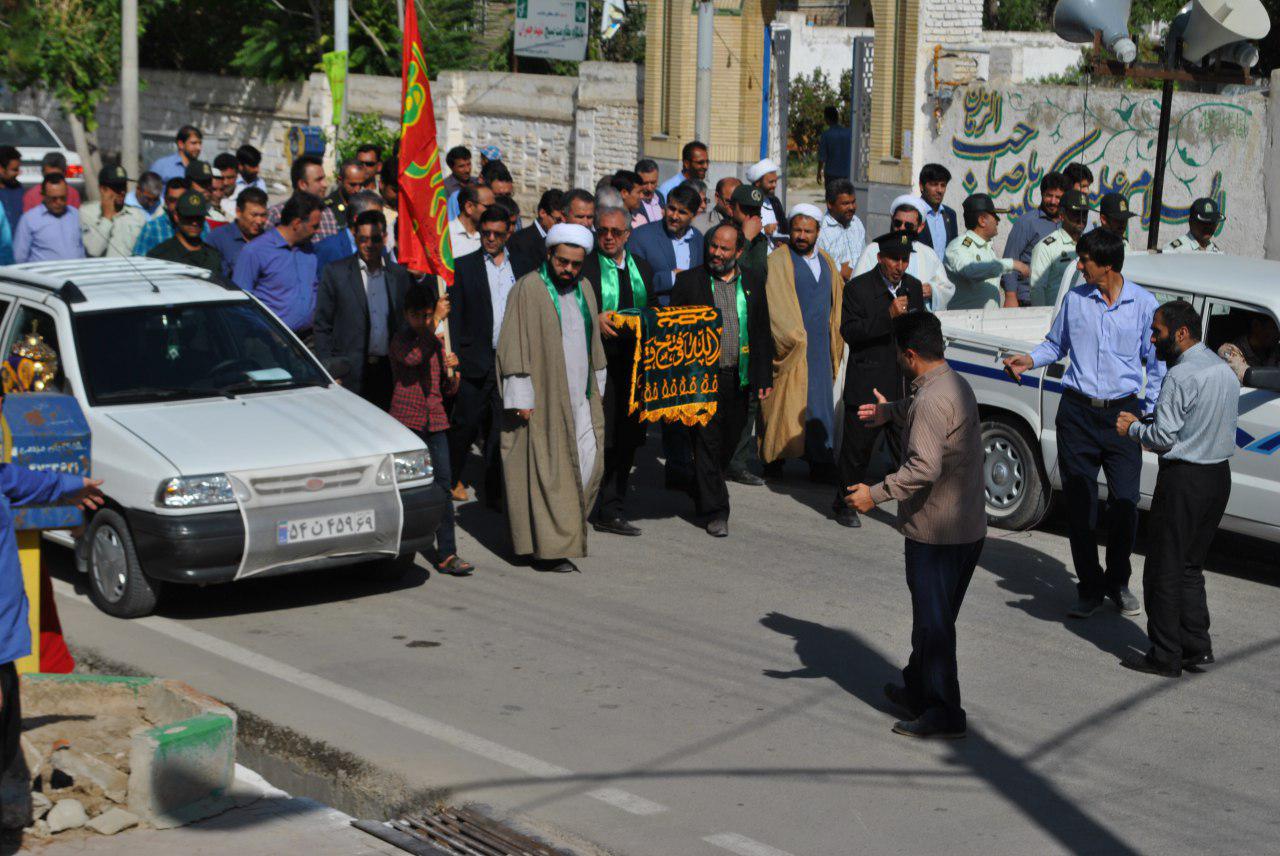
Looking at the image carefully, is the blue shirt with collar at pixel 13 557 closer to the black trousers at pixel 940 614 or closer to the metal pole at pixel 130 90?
the black trousers at pixel 940 614

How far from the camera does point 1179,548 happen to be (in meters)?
7.85

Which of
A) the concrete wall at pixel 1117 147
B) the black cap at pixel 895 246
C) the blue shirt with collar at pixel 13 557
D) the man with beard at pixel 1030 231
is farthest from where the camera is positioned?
the concrete wall at pixel 1117 147

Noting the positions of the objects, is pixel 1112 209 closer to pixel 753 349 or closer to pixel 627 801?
pixel 753 349

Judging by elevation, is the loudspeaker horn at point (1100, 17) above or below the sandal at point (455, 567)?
above

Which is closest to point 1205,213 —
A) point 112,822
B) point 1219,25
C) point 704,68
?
point 1219,25

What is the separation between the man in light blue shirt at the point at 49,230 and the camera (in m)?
13.8

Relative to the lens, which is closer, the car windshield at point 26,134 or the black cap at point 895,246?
the black cap at point 895,246

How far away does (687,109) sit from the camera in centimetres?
2450

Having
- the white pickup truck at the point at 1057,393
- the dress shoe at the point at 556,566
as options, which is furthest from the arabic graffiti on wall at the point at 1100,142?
the dress shoe at the point at 556,566

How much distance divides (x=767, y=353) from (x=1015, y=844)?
17.3 ft

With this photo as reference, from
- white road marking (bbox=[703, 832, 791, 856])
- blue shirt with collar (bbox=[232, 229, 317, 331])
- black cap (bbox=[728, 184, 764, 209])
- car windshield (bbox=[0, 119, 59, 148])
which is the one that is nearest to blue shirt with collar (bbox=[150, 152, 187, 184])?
blue shirt with collar (bbox=[232, 229, 317, 331])

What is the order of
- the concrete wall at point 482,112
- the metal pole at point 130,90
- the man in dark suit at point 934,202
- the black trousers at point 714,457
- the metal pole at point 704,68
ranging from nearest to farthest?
1. the black trousers at point 714,457
2. the man in dark suit at point 934,202
3. the metal pole at point 704,68
4. the concrete wall at point 482,112
5. the metal pole at point 130,90

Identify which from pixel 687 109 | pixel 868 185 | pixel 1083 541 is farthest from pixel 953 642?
pixel 687 109

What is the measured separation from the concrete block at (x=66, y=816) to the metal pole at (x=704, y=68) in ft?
47.8
